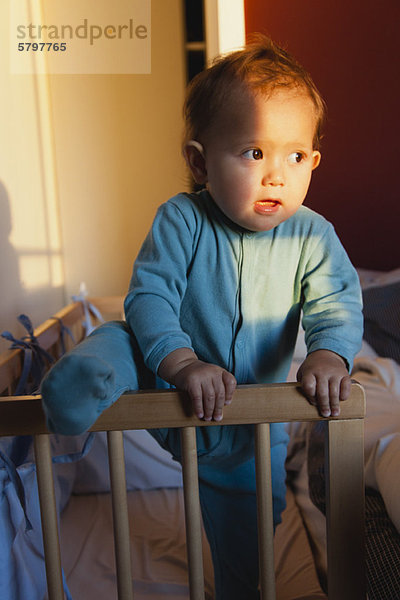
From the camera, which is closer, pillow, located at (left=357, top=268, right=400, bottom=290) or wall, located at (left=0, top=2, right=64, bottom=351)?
wall, located at (left=0, top=2, right=64, bottom=351)

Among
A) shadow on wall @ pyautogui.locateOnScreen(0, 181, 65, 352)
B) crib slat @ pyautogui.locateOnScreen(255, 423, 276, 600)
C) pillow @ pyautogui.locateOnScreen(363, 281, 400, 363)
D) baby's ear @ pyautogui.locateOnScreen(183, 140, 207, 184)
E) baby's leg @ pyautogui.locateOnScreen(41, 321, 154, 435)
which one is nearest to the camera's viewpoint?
baby's leg @ pyautogui.locateOnScreen(41, 321, 154, 435)

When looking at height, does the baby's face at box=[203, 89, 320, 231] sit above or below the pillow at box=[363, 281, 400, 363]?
above

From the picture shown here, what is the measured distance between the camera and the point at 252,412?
62 centimetres

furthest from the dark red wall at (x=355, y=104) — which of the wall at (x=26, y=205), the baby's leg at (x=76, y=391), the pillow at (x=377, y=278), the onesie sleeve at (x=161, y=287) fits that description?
the baby's leg at (x=76, y=391)

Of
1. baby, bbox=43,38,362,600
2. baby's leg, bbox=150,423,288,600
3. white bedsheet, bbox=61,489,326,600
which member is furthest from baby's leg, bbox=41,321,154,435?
white bedsheet, bbox=61,489,326,600

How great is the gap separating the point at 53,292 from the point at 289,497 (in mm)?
1153

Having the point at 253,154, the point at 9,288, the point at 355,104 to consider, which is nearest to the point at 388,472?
the point at 253,154

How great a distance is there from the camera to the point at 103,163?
7.54 ft

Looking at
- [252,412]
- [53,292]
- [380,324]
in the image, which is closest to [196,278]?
[252,412]

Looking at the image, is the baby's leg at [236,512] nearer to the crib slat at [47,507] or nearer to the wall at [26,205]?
the crib slat at [47,507]

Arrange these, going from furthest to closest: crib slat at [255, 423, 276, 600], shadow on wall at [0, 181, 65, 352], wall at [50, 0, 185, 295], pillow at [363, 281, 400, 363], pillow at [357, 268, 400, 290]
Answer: wall at [50, 0, 185, 295] < pillow at [357, 268, 400, 290] < pillow at [363, 281, 400, 363] < shadow on wall at [0, 181, 65, 352] < crib slat at [255, 423, 276, 600]

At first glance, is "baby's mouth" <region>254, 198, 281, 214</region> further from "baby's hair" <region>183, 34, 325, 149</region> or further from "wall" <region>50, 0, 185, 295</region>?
"wall" <region>50, 0, 185, 295</region>

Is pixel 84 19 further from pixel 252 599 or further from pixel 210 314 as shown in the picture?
pixel 252 599

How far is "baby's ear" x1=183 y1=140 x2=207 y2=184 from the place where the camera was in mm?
771
